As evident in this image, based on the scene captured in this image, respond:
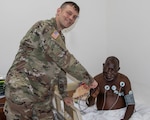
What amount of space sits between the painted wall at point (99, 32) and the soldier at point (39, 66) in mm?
913

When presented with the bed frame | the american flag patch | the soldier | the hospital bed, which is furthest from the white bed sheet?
the american flag patch

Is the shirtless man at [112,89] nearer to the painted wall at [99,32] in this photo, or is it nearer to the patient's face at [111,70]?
the patient's face at [111,70]

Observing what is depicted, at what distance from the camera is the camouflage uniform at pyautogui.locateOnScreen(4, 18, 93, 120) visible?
1578 mm

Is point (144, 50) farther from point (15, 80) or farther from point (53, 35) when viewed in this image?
point (15, 80)

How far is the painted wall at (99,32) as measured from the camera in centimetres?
245

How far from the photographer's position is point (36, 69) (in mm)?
1674

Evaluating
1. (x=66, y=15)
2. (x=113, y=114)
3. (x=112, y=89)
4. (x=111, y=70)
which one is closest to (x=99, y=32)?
(x=111, y=70)

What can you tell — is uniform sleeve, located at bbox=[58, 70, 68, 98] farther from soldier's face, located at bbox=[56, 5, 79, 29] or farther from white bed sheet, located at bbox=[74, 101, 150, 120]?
soldier's face, located at bbox=[56, 5, 79, 29]

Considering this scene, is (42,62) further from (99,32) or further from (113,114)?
(99,32)

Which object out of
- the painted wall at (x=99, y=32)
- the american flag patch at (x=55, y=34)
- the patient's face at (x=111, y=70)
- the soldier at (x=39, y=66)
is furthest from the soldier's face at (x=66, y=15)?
the painted wall at (x=99, y=32)

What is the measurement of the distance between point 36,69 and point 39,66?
3cm

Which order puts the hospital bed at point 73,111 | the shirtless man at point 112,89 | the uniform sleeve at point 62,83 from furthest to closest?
the shirtless man at point 112,89
the uniform sleeve at point 62,83
the hospital bed at point 73,111

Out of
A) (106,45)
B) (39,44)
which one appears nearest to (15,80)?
(39,44)

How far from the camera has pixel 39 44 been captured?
1.62 m
